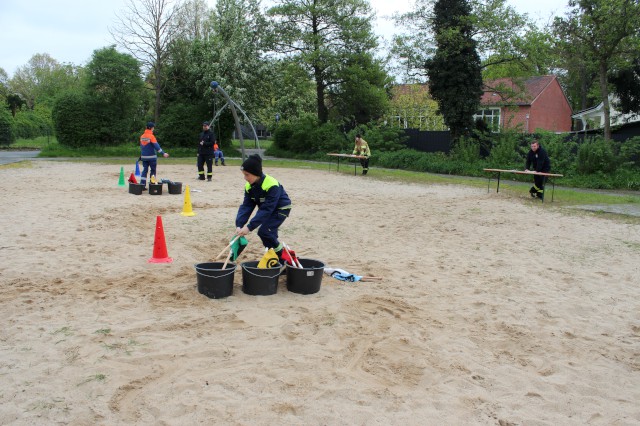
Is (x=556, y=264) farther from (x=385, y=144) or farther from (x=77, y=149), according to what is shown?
(x=77, y=149)

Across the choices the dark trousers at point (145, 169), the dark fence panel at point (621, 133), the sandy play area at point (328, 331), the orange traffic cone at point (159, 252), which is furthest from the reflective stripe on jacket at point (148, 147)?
the dark fence panel at point (621, 133)

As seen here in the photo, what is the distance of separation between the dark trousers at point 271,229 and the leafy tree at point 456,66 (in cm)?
2190

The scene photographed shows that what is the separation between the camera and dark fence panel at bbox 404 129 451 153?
29.4 meters

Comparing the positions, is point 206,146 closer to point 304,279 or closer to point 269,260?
point 269,260

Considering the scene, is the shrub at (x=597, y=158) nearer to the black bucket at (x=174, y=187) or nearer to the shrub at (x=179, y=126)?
the black bucket at (x=174, y=187)

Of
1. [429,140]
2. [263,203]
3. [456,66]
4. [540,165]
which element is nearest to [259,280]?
[263,203]

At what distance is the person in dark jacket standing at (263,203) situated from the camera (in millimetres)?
6500

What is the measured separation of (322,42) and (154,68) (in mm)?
11778

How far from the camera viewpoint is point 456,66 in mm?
26812

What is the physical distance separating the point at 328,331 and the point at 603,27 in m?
20.3

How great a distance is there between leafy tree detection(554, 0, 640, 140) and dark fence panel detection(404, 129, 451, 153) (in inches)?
338

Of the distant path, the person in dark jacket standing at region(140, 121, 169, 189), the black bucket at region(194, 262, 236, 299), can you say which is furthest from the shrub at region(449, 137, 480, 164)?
the distant path

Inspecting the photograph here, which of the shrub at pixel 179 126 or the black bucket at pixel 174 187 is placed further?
the shrub at pixel 179 126

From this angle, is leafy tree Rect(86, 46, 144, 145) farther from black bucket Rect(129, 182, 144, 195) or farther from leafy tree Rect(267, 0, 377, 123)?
black bucket Rect(129, 182, 144, 195)
